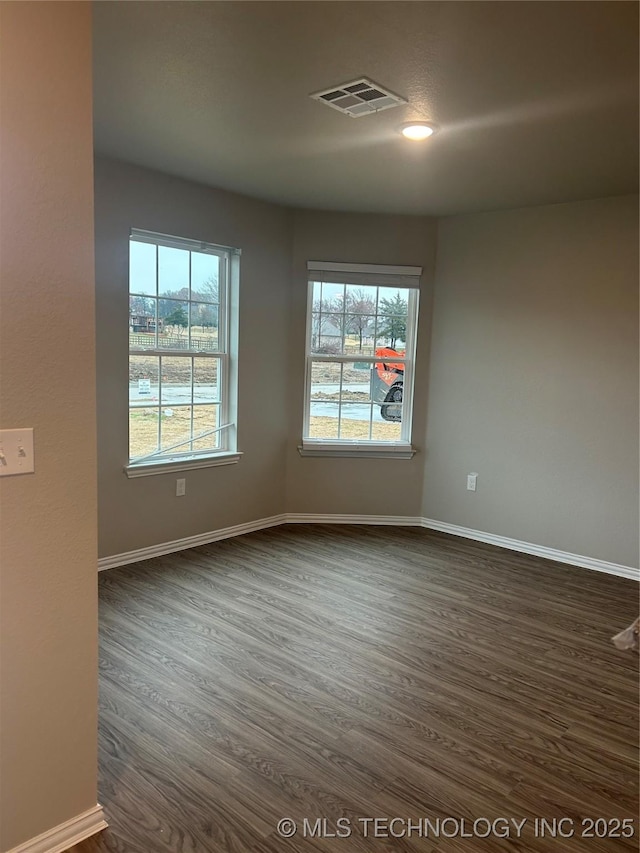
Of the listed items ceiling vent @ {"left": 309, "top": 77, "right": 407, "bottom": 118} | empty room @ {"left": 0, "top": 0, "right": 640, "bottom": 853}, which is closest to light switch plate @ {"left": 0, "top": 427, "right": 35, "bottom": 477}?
empty room @ {"left": 0, "top": 0, "right": 640, "bottom": 853}

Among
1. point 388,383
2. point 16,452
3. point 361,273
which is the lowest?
point 16,452

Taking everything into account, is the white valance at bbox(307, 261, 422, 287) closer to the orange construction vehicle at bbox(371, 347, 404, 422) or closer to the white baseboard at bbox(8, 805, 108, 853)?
the orange construction vehicle at bbox(371, 347, 404, 422)

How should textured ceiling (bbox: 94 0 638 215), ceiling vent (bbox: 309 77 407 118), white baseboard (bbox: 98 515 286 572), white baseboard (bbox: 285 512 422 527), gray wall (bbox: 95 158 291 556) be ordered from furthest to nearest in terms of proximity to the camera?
white baseboard (bbox: 285 512 422 527)
white baseboard (bbox: 98 515 286 572)
gray wall (bbox: 95 158 291 556)
ceiling vent (bbox: 309 77 407 118)
textured ceiling (bbox: 94 0 638 215)

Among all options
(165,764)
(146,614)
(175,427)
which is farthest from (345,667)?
(175,427)

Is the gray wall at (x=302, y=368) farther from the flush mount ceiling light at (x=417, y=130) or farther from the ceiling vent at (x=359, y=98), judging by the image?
the ceiling vent at (x=359, y=98)

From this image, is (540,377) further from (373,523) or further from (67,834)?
(67,834)

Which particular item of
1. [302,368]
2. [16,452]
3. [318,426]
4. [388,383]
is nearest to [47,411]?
[16,452]

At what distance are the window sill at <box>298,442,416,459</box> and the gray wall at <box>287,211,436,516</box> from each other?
4 cm

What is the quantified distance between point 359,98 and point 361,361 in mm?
2529

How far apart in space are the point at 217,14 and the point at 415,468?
3675 millimetres

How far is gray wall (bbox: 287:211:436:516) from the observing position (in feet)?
15.6

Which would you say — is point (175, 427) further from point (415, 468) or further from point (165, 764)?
point (165, 764)

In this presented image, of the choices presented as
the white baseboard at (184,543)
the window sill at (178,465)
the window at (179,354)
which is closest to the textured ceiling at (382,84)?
the window at (179,354)

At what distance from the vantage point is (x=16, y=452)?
155 centimetres
